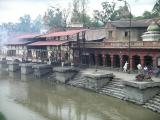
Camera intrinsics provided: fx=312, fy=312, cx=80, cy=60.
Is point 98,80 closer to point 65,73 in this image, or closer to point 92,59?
point 65,73

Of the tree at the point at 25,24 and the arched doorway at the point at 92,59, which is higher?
the tree at the point at 25,24

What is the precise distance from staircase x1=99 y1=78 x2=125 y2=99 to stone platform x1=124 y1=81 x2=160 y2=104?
5.79ft

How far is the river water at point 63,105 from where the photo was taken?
24.2 m

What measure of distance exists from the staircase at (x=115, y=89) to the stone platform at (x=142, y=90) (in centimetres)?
176

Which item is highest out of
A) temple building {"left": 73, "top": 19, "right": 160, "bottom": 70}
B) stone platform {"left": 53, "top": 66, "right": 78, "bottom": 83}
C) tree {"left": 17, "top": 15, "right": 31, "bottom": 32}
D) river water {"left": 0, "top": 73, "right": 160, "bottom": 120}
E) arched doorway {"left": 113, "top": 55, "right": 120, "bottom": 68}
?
tree {"left": 17, "top": 15, "right": 31, "bottom": 32}

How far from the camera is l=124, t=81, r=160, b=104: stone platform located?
85.0ft

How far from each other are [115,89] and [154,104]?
6.52 m

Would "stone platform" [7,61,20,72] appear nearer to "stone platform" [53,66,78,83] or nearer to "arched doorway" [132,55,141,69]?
"stone platform" [53,66,78,83]

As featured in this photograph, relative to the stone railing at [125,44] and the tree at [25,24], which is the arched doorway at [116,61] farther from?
the tree at [25,24]

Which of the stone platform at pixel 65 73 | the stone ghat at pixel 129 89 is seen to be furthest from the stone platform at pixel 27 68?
the stone ghat at pixel 129 89

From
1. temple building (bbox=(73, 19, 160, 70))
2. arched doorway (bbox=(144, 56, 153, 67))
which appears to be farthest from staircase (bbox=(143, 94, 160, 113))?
arched doorway (bbox=(144, 56, 153, 67))

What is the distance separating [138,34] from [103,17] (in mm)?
33942

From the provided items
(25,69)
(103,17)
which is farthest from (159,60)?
(103,17)

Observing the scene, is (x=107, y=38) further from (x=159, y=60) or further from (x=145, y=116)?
(x=145, y=116)
